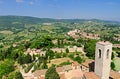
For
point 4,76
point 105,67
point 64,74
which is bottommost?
point 4,76

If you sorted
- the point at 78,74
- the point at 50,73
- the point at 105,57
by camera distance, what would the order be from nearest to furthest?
the point at 105,57, the point at 50,73, the point at 78,74

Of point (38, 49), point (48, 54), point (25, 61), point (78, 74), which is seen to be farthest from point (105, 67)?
point (38, 49)

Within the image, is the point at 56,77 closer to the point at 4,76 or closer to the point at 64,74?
the point at 64,74

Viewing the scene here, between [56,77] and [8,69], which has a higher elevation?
[56,77]

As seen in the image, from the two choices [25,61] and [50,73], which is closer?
[50,73]

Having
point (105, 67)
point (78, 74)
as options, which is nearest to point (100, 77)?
point (105, 67)

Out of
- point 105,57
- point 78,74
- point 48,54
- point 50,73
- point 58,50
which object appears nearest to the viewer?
point 105,57
